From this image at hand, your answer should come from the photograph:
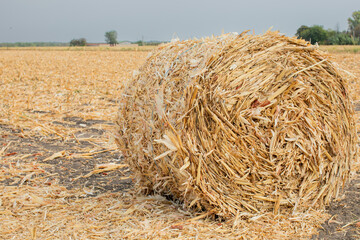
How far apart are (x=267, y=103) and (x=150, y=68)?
4.34ft

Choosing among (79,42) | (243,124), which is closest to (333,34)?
(79,42)

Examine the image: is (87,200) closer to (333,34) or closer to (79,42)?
(79,42)

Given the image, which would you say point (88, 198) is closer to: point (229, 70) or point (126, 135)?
point (126, 135)

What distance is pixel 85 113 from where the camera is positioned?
8398 mm

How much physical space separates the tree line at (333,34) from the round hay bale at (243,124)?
43.4 m

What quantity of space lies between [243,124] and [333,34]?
7343 centimetres

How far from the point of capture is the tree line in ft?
165

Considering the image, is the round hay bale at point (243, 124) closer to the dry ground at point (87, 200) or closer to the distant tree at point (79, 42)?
the dry ground at point (87, 200)

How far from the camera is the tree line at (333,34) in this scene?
5022 cm

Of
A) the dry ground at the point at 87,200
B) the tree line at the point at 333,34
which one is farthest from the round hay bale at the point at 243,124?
the tree line at the point at 333,34

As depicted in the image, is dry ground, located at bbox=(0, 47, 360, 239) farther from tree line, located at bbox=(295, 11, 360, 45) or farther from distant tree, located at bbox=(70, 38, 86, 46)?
distant tree, located at bbox=(70, 38, 86, 46)

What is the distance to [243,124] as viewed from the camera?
10.7ft

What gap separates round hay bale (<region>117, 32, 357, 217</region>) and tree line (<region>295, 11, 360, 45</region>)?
142ft

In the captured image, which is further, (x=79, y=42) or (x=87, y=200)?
(x=79, y=42)
